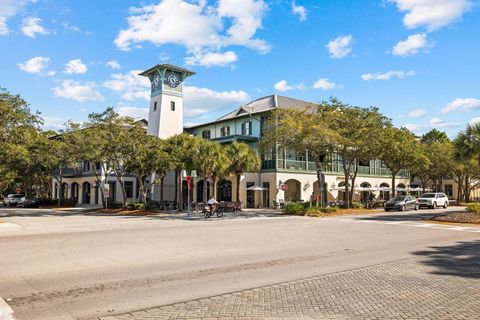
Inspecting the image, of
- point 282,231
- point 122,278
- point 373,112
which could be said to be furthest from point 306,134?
point 122,278

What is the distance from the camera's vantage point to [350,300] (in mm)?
7359

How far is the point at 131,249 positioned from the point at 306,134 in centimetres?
2112

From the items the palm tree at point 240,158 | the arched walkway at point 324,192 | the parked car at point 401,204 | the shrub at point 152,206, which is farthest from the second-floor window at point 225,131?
the parked car at point 401,204

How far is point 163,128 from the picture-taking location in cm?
4578

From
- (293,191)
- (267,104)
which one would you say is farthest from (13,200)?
(293,191)

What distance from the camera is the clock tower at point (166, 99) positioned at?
45.8 m

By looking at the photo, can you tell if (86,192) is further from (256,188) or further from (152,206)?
(256,188)

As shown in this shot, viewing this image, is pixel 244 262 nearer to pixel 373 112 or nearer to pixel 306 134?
pixel 306 134

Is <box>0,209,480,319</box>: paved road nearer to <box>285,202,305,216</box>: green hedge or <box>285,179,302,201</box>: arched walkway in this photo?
<box>285,202,305,216</box>: green hedge

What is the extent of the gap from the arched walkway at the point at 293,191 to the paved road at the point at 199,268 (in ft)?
91.2

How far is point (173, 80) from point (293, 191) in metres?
18.2

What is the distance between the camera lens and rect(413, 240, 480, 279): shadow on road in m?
9.96

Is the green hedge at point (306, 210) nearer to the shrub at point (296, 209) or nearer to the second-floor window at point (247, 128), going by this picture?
the shrub at point (296, 209)

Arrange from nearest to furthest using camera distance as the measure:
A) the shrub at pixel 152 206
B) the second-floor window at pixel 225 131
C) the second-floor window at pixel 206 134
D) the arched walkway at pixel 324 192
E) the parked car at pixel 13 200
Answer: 1. the shrub at pixel 152 206
2. the arched walkway at pixel 324 192
3. the parked car at pixel 13 200
4. the second-floor window at pixel 225 131
5. the second-floor window at pixel 206 134
